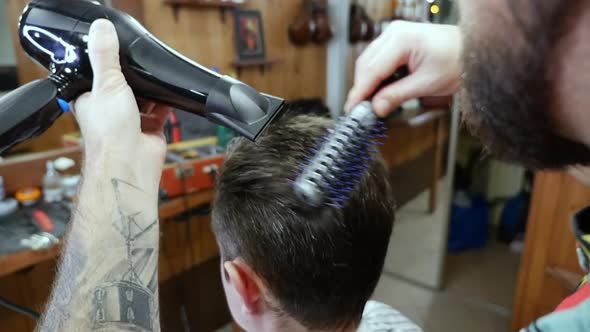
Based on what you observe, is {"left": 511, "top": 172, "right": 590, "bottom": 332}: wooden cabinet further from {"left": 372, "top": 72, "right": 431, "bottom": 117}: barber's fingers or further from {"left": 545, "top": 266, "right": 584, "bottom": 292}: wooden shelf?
{"left": 372, "top": 72, "right": 431, "bottom": 117}: barber's fingers

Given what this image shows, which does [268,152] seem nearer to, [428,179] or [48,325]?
[48,325]

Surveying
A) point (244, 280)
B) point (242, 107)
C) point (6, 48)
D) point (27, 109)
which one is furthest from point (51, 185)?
point (242, 107)

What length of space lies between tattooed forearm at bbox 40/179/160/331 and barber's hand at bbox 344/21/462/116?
0.36m

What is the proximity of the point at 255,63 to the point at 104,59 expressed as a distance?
1.64 metres

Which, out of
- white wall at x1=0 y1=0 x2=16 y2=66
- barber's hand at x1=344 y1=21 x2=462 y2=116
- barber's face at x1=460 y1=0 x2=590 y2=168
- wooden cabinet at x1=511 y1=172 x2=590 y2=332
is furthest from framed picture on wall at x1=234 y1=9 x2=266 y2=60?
barber's face at x1=460 y1=0 x2=590 y2=168

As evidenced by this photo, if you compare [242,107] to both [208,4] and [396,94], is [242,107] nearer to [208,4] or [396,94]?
[396,94]

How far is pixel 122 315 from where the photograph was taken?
0.58 metres

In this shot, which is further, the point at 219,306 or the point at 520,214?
the point at 520,214

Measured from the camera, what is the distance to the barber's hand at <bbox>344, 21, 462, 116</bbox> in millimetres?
688

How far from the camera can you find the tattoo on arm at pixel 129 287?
0.56m

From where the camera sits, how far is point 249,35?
216 cm

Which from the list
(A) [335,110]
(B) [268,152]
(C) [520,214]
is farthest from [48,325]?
(C) [520,214]

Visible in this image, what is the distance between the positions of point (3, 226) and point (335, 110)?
202 centimetres

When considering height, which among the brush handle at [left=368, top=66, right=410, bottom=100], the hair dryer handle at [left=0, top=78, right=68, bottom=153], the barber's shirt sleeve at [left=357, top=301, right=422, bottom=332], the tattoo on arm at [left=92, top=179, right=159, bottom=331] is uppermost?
the brush handle at [left=368, top=66, right=410, bottom=100]
